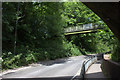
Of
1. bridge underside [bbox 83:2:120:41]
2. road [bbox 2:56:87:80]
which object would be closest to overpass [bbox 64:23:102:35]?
road [bbox 2:56:87:80]

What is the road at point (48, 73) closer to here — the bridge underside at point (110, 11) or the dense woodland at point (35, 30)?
the dense woodland at point (35, 30)

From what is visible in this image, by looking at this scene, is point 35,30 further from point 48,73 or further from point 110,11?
point 110,11

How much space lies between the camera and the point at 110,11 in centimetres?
593

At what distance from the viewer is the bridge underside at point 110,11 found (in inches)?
A: 228

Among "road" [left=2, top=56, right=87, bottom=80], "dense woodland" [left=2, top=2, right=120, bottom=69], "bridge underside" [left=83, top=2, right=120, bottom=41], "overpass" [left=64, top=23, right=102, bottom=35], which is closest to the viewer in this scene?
"bridge underside" [left=83, top=2, right=120, bottom=41]

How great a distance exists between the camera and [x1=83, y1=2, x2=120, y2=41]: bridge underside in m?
5.78

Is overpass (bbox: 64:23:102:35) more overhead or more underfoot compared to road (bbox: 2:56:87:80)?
more overhead

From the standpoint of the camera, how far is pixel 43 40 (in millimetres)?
27578

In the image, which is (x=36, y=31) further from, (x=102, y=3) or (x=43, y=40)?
(x=102, y=3)

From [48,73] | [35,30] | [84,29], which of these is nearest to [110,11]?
[48,73]

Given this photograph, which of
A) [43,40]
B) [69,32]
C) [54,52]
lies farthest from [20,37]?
[69,32]

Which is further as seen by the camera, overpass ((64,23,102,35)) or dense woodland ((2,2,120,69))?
Result: overpass ((64,23,102,35))

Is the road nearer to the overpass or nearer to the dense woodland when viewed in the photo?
the dense woodland

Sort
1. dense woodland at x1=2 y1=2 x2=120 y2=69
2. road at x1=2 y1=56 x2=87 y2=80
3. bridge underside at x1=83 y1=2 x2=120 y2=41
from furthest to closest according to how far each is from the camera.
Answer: dense woodland at x1=2 y1=2 x2=120 y2=69, road at x1=2 y1=56 x2=87 y2=80, bridge underside at x1=83 y1=2 x2=120 y2=41
